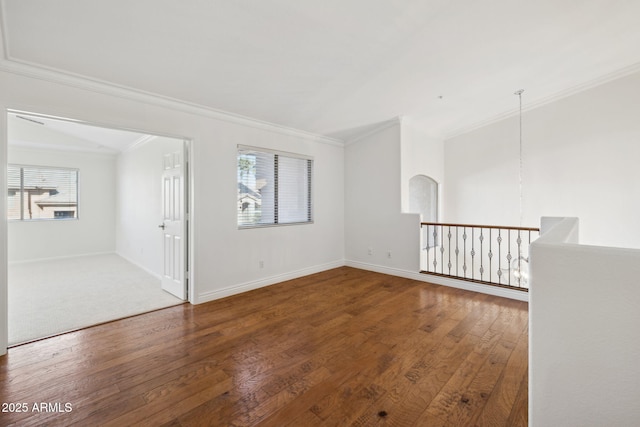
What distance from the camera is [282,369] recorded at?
2166 mm

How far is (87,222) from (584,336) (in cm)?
891

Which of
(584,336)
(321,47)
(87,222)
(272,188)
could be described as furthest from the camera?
(87,222)

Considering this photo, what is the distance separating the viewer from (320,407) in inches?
69.3

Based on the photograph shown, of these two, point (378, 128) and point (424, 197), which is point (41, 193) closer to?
point (378, 128)

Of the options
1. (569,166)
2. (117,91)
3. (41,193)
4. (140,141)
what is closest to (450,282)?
(569,166)

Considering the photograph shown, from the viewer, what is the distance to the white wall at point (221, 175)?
8.62 feet

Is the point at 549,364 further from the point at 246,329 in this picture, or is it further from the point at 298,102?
the point at 298,102

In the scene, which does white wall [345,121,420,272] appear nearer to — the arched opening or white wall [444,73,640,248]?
the arched opening

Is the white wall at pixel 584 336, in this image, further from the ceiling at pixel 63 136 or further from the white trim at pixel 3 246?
the ceiling at pixel 63 136

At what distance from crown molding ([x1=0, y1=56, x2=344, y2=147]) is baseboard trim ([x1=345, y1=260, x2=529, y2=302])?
3.01 metres

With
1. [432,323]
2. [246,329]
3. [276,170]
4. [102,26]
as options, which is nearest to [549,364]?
[432,323]

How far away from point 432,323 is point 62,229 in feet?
26.5

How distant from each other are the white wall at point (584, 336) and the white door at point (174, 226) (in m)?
3.64

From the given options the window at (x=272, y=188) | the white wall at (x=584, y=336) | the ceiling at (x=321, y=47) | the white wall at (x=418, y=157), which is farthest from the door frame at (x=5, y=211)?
the white wall at (x=584, y=336)
